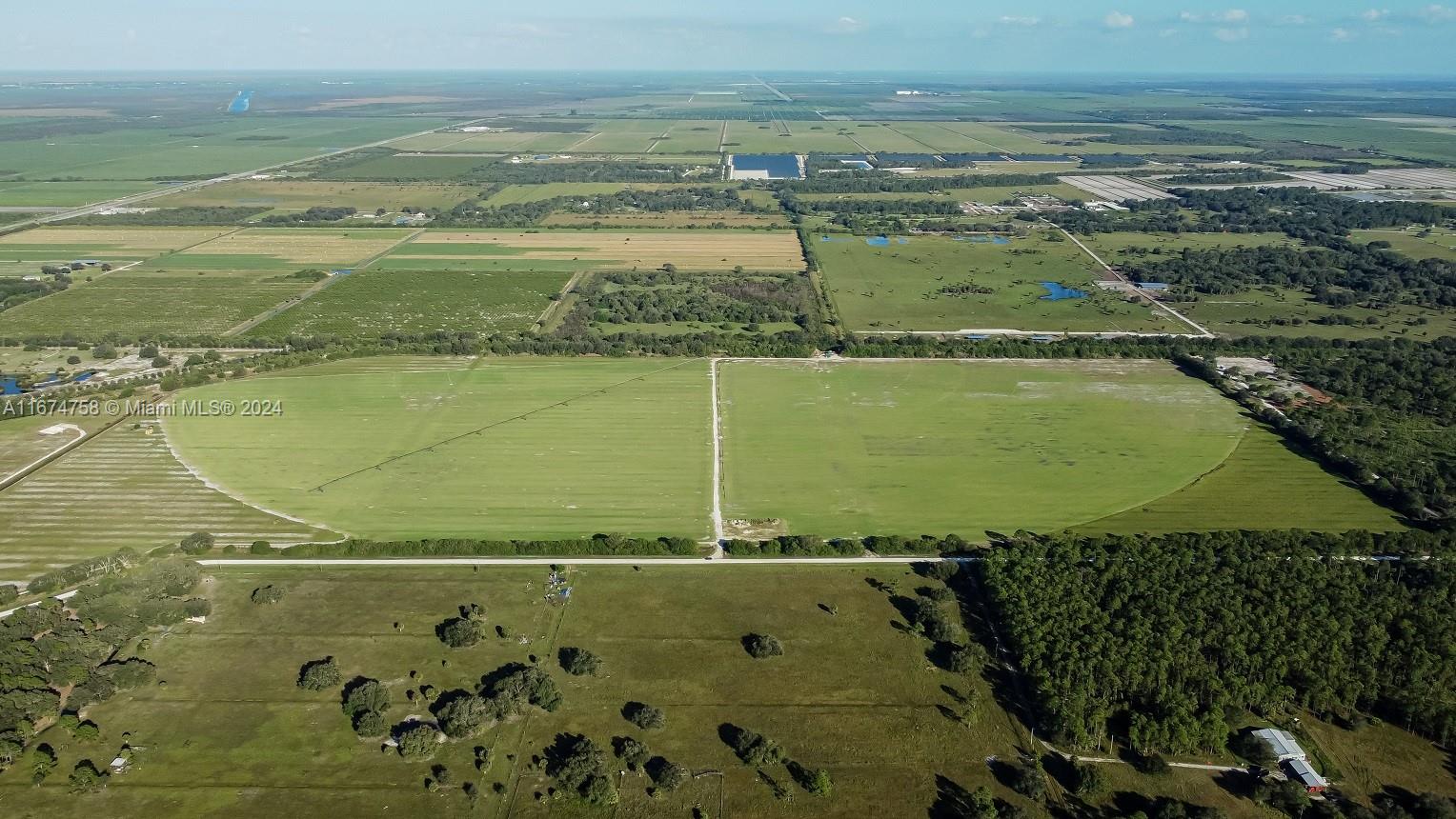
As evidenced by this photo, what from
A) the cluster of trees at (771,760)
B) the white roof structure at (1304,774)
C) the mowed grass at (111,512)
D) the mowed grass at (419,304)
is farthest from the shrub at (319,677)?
the mowed grass at (419,304)

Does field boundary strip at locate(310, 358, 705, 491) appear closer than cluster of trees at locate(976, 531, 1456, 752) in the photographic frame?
No

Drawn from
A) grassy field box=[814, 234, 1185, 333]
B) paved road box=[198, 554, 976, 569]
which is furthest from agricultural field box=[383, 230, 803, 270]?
paved road box=[198, 554, 976, 569]

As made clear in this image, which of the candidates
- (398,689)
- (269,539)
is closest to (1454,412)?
(398,689)

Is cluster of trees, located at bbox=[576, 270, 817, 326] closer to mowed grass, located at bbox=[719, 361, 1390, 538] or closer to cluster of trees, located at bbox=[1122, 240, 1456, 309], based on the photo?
mowed grass, located at bbox=[719, 361, 1390, 538]

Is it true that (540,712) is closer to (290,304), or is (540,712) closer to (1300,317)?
(290,304)

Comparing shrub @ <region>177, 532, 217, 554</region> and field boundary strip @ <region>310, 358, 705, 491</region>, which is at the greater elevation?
field boundary strip @ <region>310, 358, 705, 491</region>

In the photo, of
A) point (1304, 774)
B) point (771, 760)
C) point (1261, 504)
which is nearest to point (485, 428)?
point (771, 760)
